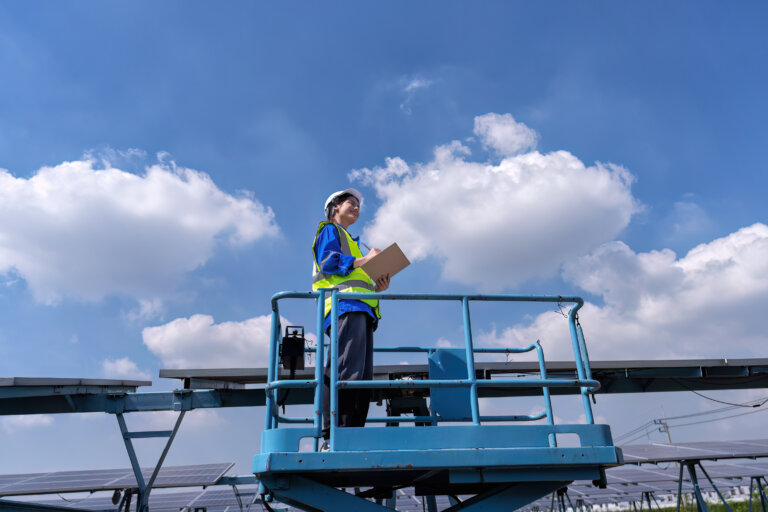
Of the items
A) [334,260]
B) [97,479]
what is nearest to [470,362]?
[334,260]

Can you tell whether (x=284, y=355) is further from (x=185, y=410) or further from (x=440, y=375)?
(x=185, y=410)

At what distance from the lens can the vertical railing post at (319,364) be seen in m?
3.36

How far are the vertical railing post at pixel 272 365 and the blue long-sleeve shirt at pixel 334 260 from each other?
1.22 ft

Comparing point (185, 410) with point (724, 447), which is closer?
point (185, 410)

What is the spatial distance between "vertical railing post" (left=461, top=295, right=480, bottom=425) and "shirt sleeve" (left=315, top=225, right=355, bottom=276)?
885 millimetres

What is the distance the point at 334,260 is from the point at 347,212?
669mm

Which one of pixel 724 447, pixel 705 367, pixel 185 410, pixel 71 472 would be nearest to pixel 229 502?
pixel 71 472

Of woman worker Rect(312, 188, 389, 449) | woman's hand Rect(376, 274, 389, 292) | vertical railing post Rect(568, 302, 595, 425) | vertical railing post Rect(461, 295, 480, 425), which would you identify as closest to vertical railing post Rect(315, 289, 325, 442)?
woman worker Rect(312, 188, 389, 449)

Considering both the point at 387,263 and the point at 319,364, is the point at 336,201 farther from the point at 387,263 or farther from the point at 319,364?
the point at 319,364

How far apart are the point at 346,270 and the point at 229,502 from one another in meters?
15.5

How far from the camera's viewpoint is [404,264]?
4.17 meters

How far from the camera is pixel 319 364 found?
3494 mm

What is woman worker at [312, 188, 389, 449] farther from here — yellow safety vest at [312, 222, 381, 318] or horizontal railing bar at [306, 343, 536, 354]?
horizontal railing bar at [306, 343, 536, 354]

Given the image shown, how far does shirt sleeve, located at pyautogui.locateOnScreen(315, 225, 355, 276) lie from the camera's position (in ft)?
13.1
